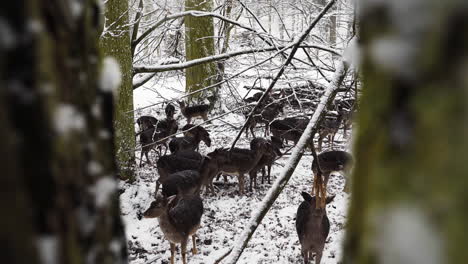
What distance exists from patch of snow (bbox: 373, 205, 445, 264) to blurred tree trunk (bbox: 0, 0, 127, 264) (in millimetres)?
292

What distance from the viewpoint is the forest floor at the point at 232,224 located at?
227 inches

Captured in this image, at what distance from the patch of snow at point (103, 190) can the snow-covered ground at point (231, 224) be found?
433cm

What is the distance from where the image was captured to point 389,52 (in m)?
0.32

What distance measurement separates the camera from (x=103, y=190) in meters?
0.47

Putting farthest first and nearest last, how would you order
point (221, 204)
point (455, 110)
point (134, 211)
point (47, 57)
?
point (221, 204), point (134, 211), point (47, 57), point (455, 110)

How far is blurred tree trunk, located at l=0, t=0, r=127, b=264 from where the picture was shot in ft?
1.11

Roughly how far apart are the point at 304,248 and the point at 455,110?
518 centimetres

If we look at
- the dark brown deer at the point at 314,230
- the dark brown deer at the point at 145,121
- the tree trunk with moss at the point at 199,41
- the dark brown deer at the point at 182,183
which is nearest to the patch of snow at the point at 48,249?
the dark brown deer at the point at 314,230

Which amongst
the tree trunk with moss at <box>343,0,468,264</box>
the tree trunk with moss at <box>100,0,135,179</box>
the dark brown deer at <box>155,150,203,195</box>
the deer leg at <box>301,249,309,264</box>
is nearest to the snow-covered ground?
the deer leg at <box>301,249,309,264</box>

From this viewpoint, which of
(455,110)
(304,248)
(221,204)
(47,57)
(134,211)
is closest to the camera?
(455,110)

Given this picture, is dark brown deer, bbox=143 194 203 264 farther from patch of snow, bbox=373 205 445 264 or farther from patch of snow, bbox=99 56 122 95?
patch of snow, bbox=373 205 445 264

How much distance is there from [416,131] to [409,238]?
8 centimetres

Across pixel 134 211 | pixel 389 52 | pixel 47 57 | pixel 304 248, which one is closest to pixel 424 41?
pixel 389 52

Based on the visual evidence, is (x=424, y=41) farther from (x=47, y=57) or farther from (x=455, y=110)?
(x=47, y=57)
